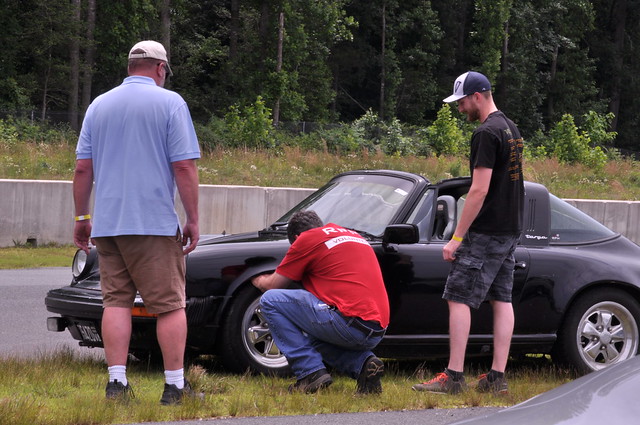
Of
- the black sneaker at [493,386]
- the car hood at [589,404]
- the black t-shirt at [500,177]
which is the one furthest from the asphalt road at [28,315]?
the car hood at [589,404]

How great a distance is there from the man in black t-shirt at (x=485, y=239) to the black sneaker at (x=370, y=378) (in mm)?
314

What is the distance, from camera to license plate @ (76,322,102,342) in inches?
249

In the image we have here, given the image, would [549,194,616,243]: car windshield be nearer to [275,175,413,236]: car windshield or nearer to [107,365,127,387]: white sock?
[275,175,413,236]: car windshield

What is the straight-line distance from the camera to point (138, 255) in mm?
5207

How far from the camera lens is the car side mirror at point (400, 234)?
642 centimetres

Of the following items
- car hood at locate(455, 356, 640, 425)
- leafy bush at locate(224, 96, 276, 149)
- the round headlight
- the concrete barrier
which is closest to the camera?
car hood at locate(455, 356, 640, 425)

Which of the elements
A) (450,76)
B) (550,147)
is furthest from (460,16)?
(550,147)

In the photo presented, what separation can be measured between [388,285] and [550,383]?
1.20 m

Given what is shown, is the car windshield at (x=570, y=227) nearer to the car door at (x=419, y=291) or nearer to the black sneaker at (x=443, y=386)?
the car door at (x=419, y=291)

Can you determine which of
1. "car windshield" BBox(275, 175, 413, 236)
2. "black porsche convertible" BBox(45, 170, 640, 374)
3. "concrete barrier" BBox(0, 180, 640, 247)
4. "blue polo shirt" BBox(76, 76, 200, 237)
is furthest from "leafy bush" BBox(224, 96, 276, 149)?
"blue polo shirt" BBox(76, 76, 200, 237)

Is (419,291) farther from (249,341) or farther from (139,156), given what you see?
(139,156)

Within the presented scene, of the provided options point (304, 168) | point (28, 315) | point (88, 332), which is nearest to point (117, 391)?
point (88, 332)

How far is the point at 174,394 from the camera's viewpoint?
17.3ft

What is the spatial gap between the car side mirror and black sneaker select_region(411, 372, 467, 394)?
3.12 feet
